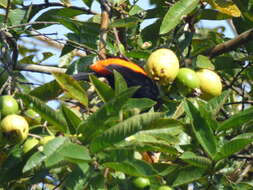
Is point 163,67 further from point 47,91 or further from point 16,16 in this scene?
point 16,16

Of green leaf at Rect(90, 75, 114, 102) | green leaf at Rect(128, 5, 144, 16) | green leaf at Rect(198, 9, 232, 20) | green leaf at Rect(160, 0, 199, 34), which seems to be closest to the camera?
green leaf at Rect(90, 75, 114, 102)

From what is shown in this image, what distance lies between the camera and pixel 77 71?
3.28m

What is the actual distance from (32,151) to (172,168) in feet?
1.75

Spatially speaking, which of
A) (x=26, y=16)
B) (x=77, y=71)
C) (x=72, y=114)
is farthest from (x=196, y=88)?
(x=26, y=16)

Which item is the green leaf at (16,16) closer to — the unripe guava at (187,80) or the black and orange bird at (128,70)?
the black and orange bird at (128,70)

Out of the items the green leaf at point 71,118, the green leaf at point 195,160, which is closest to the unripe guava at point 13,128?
the green leaf at point 71,118

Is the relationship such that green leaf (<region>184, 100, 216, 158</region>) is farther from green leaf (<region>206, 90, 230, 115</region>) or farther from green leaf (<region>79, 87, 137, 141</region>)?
green leaf (<region>79, 87, 137, 141</region>)

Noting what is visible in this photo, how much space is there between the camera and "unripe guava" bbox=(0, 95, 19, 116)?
220cm

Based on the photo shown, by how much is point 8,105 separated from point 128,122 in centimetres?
49

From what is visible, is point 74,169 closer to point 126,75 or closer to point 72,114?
point 72,114

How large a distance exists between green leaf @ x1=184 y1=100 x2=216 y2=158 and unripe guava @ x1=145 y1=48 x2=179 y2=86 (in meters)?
0.24

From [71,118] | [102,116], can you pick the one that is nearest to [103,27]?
[71,118]

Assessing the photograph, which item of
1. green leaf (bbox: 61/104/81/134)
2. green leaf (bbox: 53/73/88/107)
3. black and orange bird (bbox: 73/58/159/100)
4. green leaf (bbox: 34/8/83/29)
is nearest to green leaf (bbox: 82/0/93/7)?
green leaf (bbox: 34/8/83/29)

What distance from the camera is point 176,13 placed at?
2.91 metres
